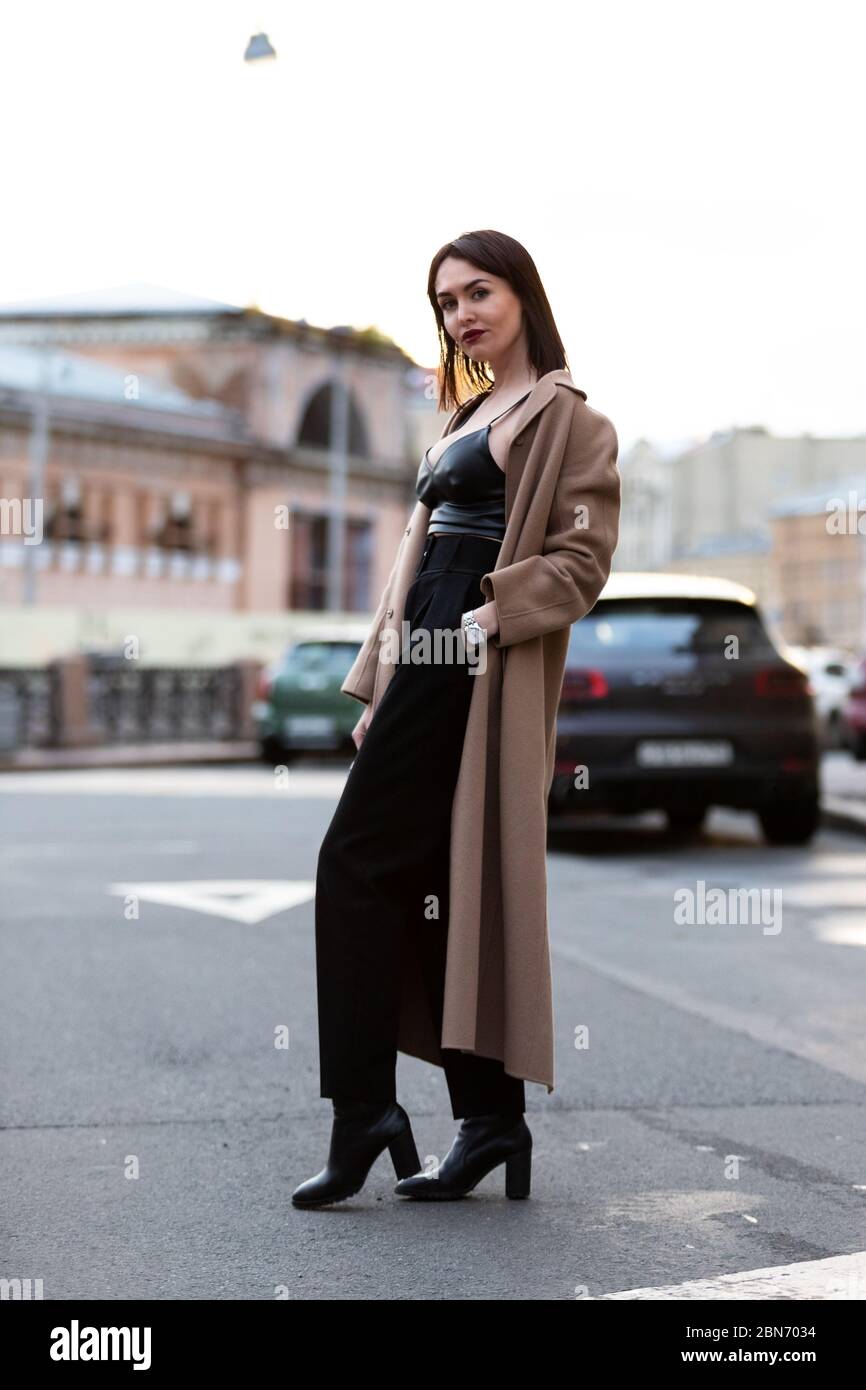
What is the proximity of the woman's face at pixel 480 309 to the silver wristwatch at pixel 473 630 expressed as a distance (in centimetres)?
58

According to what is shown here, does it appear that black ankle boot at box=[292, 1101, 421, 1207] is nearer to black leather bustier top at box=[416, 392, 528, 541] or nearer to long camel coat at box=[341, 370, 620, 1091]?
long camel coat at box=[341, 370, 620, 1091]

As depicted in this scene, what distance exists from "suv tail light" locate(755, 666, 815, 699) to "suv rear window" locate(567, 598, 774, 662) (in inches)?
5.6

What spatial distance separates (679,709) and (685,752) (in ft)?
0.81

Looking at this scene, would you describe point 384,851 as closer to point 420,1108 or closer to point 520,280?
point 520,280

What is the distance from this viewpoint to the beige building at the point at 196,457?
49.1 metres

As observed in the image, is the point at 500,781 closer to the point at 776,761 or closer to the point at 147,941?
the point at 147,941

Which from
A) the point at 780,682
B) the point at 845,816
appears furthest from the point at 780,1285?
the point at 845,816

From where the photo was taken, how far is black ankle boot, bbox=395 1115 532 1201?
13.8ft

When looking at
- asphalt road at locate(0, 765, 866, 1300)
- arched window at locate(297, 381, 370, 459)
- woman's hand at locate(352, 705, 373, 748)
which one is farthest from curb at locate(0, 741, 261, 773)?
arched window at locate(297, 381, 370, 459)

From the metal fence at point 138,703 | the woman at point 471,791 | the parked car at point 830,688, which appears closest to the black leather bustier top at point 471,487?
the woman at point 471,791

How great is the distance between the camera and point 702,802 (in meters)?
12.0

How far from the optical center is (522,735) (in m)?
4.07
